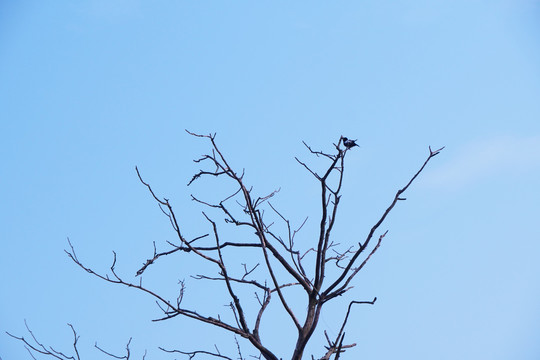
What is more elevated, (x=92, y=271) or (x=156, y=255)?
(x=156, y=255)

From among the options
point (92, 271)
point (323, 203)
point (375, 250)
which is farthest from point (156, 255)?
point (375, 250)

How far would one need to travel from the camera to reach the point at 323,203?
8.71 feet

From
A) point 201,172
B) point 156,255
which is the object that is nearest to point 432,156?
point 201,172

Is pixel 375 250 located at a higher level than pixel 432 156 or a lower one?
→ lower

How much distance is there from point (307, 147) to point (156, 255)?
1024mm

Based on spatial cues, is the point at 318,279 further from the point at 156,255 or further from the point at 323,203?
the point at 156,255

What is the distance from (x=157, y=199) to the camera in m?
2.50

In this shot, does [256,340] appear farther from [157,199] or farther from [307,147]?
[307,147]

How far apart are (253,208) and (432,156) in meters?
0.96

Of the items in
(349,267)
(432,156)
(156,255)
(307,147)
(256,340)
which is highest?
(307,147)

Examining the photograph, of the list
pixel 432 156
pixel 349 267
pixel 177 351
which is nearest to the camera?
pixel 349 267

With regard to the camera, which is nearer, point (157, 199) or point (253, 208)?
point (157, 199)

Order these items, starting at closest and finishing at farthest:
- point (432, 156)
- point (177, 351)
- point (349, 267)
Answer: point (349, 267) < point (432, 156) < point (177, 351)

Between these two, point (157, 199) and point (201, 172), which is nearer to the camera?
point (157, 199)
